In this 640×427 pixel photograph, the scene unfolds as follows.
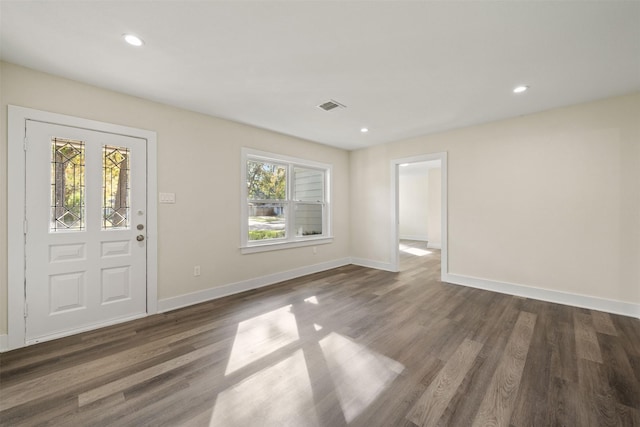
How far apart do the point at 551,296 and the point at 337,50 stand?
412cm

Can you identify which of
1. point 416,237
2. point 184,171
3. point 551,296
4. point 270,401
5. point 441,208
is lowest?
point 270,401

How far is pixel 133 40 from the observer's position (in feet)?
6.59

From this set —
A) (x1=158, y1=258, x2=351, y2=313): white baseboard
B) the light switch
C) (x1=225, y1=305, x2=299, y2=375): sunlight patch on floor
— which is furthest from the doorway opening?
the light switch

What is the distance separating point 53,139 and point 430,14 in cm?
354

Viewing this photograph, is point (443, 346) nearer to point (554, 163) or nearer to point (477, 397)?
point (477, 397)

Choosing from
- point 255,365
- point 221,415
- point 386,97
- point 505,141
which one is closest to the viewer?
point 221,415

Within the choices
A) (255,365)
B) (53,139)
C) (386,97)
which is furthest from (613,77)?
(53,139)

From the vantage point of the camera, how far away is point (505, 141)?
3.82 m

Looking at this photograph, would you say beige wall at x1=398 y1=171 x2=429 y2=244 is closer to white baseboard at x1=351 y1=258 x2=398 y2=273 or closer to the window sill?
white baseboard at x1=351 y1=258 x2=398 y2=273

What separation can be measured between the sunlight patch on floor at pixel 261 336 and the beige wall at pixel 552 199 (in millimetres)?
3064

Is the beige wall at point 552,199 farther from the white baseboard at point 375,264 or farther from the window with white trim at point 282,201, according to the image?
the window with white trim at point 282,201

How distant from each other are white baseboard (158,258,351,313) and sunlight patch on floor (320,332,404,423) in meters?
1.89

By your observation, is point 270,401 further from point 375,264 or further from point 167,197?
point 375,264

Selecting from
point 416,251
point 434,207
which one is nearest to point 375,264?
point 416,251
